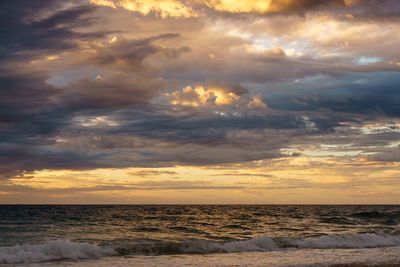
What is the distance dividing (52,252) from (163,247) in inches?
280

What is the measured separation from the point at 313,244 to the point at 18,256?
66.4 ft

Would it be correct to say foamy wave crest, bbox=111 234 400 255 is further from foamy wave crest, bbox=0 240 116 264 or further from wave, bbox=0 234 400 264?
foamy wave crest, bbox=0 240 116 264

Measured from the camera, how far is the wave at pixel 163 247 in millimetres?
29038

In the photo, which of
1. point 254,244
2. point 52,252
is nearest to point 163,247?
point 254,244

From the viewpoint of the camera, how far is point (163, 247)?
108 feet

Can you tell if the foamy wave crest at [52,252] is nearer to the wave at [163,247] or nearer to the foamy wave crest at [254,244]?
the wave at [163,247]

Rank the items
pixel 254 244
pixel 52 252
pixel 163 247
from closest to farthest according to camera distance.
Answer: pixel 52 252, pixel 163 247, pixel 254 244

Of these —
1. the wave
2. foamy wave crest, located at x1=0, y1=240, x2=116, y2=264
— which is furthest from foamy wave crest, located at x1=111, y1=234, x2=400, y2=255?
foamy wave crest, located at x1=0, y1=240, x2=116, y2=264

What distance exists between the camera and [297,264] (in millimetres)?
24797

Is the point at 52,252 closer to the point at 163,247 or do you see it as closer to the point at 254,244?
the point at 163,247

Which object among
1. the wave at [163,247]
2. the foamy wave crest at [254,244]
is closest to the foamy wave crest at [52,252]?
the wave at [163,247]

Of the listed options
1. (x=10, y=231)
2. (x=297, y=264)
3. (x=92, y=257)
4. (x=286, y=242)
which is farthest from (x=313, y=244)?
(x=10, y=231)

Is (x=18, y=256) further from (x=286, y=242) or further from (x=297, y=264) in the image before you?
(x=286, y=242)

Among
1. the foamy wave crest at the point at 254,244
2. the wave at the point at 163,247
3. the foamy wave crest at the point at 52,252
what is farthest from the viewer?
the foamy wave crest at the point at 254,244
